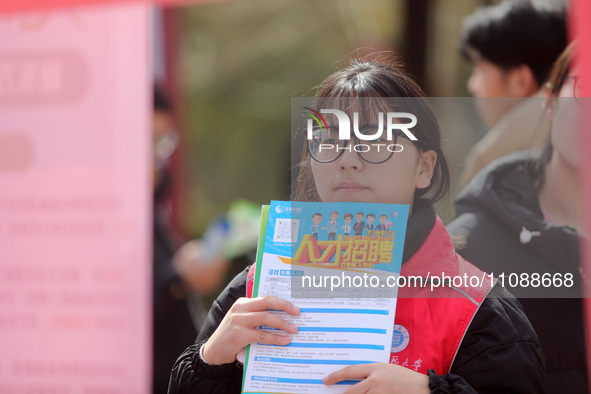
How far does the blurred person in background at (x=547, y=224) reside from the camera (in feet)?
3.27

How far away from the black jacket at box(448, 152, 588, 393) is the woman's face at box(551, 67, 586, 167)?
0.20ft

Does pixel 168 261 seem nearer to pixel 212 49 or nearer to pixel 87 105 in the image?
pixel 87 105

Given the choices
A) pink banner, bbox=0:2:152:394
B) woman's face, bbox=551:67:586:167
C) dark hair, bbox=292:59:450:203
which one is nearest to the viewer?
dark hair, bbox=292:59:450:203

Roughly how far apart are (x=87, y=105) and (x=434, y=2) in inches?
60.4

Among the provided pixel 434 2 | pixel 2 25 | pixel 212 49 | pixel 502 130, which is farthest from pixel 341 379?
pixel 212 49

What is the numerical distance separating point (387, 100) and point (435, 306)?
1.02 ft

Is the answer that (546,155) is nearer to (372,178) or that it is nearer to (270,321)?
(372,178)

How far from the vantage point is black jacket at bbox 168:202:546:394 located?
32.1 inches

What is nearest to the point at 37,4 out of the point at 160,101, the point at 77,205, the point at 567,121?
the point at 160,101

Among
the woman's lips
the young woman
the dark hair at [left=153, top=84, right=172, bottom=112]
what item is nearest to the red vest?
the young woman

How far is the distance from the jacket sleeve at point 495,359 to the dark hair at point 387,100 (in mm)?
199

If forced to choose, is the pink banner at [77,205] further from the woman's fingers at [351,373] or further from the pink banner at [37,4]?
the woman's fingers at [351,373]

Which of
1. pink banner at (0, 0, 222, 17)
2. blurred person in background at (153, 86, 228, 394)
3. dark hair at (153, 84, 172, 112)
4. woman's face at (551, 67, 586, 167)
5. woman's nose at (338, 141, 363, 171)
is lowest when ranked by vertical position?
blurred person in background at (153, 86, 228, 394)

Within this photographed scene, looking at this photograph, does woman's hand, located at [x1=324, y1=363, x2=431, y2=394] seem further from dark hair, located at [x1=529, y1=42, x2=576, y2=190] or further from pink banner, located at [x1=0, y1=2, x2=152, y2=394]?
pink banner, located at [x1=0, y1=2, x2=152, y2=394]
